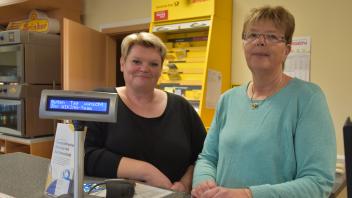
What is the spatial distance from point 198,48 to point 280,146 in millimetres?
1633

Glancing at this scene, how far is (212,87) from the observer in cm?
243

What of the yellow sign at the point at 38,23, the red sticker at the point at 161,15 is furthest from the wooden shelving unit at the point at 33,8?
the red sticker at the point at 161,15

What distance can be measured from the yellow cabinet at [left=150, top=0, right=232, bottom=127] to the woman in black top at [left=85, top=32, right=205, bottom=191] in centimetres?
87

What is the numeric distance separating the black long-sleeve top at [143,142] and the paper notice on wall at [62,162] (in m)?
0.37

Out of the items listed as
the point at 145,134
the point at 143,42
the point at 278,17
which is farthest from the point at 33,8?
the point at 278,17

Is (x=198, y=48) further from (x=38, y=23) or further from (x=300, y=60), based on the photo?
(x=38, y=23)

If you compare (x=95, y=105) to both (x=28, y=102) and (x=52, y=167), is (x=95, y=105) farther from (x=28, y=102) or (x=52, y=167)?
(x=28, y=102)

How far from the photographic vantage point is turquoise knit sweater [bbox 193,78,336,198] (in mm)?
952

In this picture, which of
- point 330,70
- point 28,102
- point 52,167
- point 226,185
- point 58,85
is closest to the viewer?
point 52,167

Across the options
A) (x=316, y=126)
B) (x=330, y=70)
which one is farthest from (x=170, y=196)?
(x=330, y=70)

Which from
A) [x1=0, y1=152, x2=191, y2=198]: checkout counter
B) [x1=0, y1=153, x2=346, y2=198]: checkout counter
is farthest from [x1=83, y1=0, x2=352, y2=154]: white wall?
[x1=0, y1=152, x2=191, y2=198]: checkout counter

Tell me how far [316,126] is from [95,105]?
2.03 ft

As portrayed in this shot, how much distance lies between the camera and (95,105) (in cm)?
74

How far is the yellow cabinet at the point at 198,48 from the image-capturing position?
2373 millimetres
